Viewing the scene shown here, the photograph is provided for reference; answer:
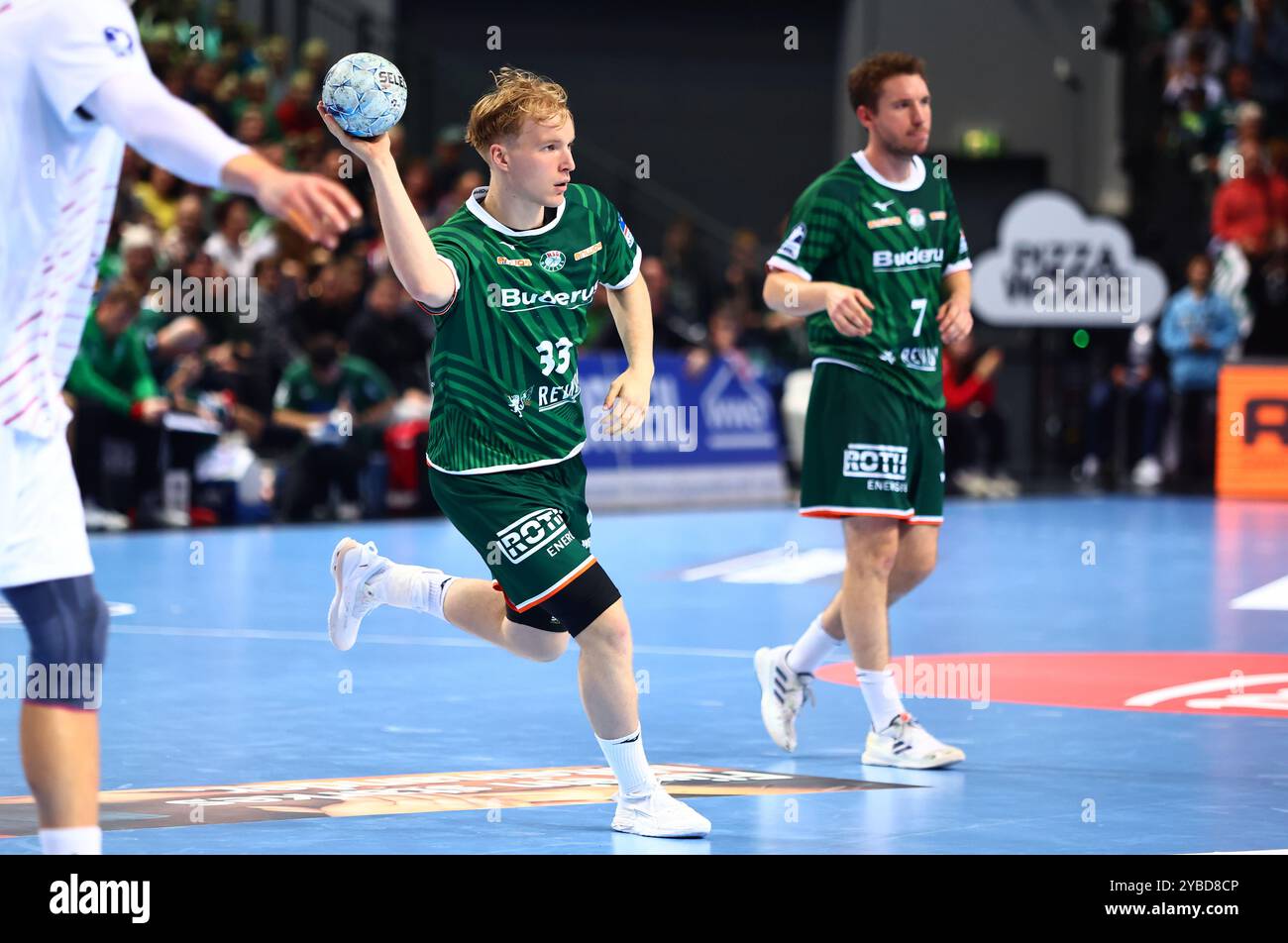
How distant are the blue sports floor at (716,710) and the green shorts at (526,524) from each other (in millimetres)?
701

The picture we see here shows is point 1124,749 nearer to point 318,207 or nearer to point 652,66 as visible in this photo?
point 318,207

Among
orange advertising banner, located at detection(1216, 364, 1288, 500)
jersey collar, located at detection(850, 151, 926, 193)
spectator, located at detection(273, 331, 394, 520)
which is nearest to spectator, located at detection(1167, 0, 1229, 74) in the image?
orange advertising banner, located at detection(1216, 364, 1288, 500)

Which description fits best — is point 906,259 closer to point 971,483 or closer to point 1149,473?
point 971,483

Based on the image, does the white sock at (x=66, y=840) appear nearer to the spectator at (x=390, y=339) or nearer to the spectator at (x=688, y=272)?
the spectator at (x=390, y=339)

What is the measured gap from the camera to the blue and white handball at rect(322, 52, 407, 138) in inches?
176

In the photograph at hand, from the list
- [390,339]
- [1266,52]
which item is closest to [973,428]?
[1266,52]

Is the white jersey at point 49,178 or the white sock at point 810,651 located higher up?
the white jersey at point 49,178

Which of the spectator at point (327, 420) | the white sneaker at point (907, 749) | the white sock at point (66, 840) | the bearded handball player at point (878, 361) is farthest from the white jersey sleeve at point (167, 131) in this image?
the spectator at point (327, 420)

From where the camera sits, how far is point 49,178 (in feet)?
13.2

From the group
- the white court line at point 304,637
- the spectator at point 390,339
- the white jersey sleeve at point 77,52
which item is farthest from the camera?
the spectator at point 390,339

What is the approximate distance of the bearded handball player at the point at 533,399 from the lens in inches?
222

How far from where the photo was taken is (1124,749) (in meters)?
A: 7.10

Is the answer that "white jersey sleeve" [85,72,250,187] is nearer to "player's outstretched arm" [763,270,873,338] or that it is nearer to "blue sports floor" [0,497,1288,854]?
"blue sports floor" [0,497,1288,854]

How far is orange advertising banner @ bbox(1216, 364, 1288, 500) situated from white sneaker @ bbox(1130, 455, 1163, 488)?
120cm
